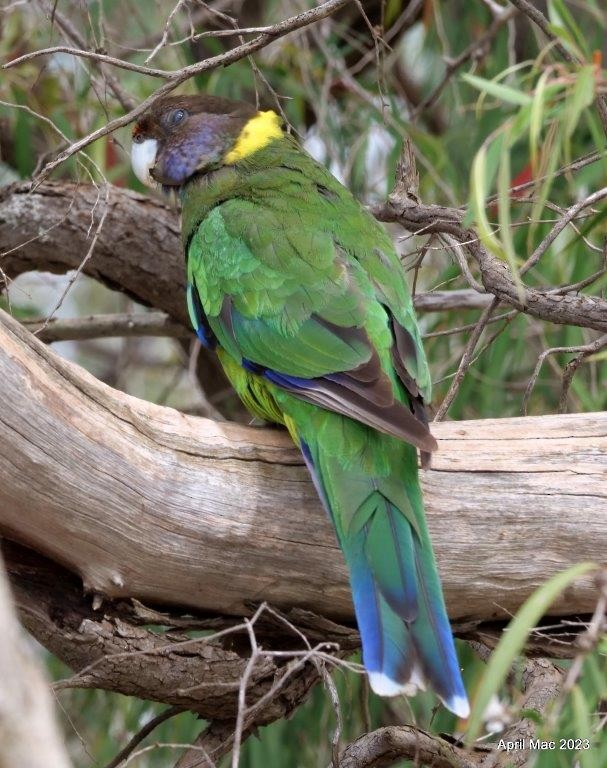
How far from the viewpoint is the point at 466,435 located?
91.8 inches

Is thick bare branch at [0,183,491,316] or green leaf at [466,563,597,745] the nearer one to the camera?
green leaf at [466,563,597,745]

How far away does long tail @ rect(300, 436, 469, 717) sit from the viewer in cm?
189

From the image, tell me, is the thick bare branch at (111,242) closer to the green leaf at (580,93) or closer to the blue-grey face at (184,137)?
the blue-grey face at (184,137)

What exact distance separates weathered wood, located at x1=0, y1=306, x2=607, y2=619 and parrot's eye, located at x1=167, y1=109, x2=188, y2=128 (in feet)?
3.88

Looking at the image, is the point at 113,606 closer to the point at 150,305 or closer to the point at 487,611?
the point at 487,611

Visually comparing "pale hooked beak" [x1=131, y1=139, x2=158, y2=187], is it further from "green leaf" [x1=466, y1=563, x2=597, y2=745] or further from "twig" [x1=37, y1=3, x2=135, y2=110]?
"green leaf" [x1=466, y1=563, x2=597, y2=745]

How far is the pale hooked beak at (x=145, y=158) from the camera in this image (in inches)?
123

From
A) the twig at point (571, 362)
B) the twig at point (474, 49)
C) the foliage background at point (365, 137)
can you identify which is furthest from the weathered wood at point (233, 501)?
the twig at point (474, 49)

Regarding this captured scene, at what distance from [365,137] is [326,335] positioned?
1.60m

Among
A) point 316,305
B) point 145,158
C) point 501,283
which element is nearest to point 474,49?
→ point 145,158

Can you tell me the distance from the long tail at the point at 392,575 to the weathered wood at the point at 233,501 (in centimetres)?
13

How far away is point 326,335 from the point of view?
231 cm

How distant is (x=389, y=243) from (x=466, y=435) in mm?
602

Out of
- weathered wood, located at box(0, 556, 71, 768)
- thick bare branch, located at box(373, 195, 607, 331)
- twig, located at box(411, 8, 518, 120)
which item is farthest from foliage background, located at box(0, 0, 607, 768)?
weathered wood, located at box(0, 556, 71, 768)
